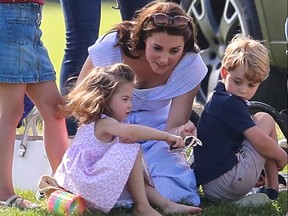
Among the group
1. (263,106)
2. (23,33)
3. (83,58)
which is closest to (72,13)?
(83,58)

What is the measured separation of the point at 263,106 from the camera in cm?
503

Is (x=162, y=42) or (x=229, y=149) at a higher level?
(x=162, y=42)

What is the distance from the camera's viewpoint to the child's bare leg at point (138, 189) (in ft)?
13.7

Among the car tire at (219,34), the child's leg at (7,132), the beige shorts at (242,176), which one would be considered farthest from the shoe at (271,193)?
the car tire at (219,34)

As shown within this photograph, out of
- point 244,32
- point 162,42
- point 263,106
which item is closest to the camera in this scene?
point 162,42

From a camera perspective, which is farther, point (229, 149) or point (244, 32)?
point (244, 32)

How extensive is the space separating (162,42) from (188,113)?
407 millimetres

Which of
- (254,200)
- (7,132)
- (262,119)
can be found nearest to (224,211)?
(254,200)

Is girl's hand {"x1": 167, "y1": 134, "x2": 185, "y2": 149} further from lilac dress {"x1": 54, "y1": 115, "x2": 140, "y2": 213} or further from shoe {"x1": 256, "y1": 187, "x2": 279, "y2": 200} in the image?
shoe {"x1": 256, "y1": 187, "x2": 279, "y2": 200}

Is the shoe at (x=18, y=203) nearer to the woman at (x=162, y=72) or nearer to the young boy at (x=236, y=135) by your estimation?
the woman at (x=162, y=72)

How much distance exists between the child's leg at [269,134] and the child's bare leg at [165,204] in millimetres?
520

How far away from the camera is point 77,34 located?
5082mm

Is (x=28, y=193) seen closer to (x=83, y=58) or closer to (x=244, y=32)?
(x=83, y=58)

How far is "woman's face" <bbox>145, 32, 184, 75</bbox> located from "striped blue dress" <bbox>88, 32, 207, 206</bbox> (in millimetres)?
150
